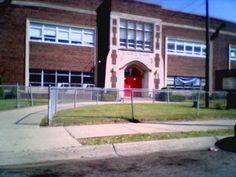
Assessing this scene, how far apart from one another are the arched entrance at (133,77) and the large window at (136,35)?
2.32 metres

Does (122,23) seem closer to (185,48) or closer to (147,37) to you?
(147,37)

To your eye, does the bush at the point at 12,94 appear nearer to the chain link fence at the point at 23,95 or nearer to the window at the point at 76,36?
the chain link fence at the point at 23,95

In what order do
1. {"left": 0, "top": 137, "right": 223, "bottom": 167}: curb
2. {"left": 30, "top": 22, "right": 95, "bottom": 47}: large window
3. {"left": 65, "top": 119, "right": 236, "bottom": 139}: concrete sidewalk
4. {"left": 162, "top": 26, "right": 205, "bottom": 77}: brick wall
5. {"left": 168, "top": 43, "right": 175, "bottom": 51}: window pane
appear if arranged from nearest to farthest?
{"left": 0, "top": 137, "right": 223, "bottom": 167}: curb → {"left": 65, "top": 119, "right": 236, "bottom": 139}: concrete sidewalk → {"left": 30, "top": 22, "right": 95, "bottom": 47}: large window → {"left": 162, "top": 26, "right": 205, "bottom": 77}: brick wall → {"left": 168, "top": 43, "right": 175, "bottom": 51}: window pane

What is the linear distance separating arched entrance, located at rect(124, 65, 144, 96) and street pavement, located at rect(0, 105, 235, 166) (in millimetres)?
20700

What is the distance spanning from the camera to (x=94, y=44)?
31484 mm

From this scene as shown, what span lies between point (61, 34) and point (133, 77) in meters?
8.65

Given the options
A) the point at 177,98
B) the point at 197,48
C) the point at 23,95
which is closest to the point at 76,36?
the point at 23,95

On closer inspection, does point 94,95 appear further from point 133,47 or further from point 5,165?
point 5,165

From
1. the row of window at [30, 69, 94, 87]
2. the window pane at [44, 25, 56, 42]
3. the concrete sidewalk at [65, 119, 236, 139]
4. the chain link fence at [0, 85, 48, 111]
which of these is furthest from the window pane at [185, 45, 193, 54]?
the concrete sidewalk at [65, 119, 236, 139]

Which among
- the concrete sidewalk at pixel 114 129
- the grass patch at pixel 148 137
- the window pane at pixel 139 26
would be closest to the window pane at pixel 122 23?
the window pane at pixel 139 26

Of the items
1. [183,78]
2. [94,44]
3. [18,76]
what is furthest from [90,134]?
[183,78]

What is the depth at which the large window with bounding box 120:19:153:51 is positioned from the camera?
31.3 meters

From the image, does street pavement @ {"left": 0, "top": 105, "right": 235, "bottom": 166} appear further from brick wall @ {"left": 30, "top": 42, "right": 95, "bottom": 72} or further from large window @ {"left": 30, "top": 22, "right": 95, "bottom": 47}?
large window @ {"left": 30, "top": 22, "right": 95, "bottom": 47}

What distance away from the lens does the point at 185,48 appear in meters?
36.8
